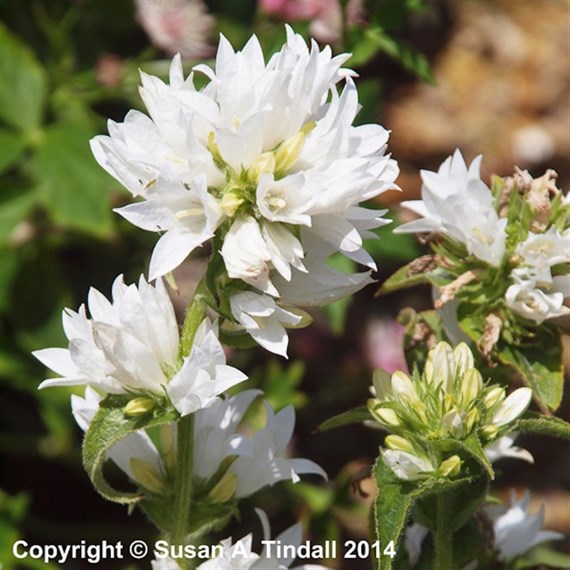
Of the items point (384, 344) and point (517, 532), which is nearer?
point (517, 532)

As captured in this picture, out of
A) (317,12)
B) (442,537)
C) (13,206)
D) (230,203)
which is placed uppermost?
(317,12)

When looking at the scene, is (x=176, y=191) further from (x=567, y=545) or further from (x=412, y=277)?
(x=567, y=545)

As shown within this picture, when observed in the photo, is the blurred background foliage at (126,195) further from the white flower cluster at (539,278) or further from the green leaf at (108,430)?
the green leaf at (108,430)

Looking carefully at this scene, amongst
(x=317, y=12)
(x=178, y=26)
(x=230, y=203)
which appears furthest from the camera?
(x=178, y=26)

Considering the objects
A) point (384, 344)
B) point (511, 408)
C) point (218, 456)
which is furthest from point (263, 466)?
point (384, 344)

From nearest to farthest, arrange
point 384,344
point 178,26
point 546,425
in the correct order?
point 546,425
point 178,26
point 384,344

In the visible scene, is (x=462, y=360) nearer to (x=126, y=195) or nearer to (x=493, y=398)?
(x=493, y=398)

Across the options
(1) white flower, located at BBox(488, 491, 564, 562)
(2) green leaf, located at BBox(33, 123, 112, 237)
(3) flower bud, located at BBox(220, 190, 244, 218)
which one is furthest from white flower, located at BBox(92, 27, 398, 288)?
(2) green leaf, located at BBox(33, 123, 112, 237)
